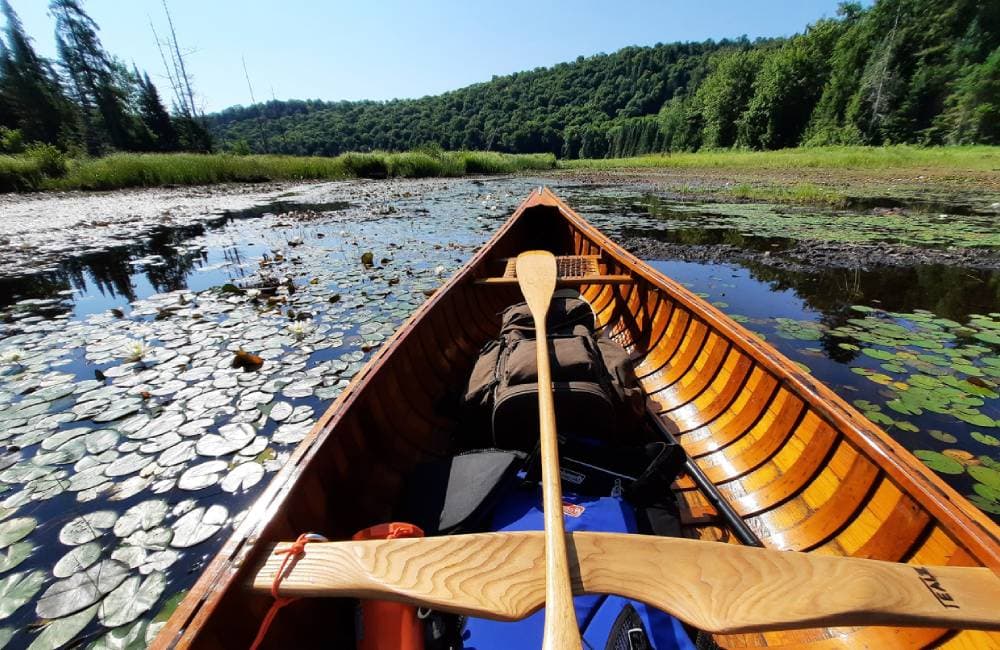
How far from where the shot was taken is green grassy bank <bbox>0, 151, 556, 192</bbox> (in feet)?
57.5

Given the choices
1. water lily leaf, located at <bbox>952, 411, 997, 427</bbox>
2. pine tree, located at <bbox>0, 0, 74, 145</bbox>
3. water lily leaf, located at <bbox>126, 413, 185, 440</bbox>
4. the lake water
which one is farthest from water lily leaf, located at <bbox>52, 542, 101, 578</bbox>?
pine tree, located at <bbox>0, 0, 74, 145</bbox>

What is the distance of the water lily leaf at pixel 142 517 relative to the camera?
7.29 ft

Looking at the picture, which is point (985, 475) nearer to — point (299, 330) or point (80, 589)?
point (80, 589)

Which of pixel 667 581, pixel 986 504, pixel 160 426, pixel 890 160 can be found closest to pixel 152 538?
pixel 160 426

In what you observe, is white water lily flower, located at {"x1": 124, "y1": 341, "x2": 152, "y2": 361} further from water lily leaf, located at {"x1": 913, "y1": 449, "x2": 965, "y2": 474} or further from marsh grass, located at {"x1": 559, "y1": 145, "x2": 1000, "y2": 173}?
marsh grass, located at {"x1": 559, "y1": 145, "x2": 1000, "y2": 173}

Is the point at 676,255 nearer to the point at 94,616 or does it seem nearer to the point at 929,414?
the point at 929,414

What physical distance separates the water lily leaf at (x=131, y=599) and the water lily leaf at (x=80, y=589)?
55mm

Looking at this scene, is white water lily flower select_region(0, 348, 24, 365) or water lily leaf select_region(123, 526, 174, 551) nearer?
water lily leaf select_region(123, 526, 174, 551)

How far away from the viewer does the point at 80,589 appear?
190cm


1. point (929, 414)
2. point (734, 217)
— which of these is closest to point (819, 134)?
point (734, 217)

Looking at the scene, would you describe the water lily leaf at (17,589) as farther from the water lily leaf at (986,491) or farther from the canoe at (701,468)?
the water lily leaf at (986,491)

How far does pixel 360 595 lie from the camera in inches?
40.2

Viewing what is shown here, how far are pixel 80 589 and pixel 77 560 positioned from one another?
0.22 metres

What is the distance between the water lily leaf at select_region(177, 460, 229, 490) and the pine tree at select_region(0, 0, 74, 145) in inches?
1741
